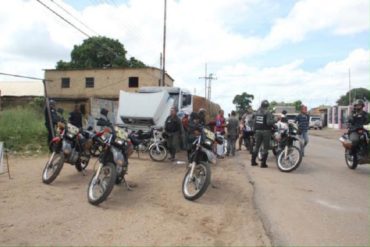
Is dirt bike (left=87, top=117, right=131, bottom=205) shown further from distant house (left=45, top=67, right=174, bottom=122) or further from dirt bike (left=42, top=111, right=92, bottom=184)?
distant house (left=45, top=67, right=174, bottom=122)

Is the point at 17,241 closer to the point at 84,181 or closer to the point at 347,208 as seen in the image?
the point at 84,181

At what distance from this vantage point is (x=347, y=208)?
7074mm

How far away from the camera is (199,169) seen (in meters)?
7.81

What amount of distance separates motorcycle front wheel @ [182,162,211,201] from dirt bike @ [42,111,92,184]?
2.72 meters

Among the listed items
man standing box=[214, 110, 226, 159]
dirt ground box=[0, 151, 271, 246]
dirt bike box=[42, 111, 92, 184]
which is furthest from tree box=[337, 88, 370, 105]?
dirt ground box=[0, 151, 271, 246]

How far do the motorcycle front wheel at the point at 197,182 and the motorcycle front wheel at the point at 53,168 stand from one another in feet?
8.81

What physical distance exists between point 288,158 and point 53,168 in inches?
227

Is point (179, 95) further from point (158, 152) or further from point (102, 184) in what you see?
point (102, 184)

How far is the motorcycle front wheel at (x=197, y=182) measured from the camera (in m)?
7.38

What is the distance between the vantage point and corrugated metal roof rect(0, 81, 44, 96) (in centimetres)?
5189

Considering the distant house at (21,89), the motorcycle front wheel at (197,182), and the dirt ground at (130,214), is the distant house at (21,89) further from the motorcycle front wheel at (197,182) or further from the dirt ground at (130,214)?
the motorcycle front wheel at (197,182)

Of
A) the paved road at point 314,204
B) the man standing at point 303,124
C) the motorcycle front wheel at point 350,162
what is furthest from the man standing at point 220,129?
the motorcycle front wheel at point 350,162

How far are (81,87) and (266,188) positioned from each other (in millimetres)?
42339

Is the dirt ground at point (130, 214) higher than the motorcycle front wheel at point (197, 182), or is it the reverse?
the motorcycle front wheel at point (197, 182)
